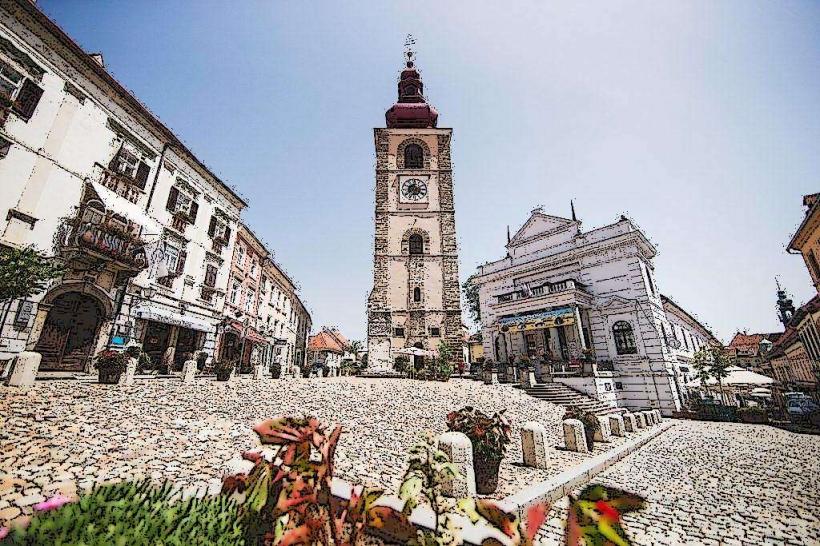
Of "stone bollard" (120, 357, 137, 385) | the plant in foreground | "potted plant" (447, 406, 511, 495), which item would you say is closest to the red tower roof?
"stone bollard" (120, 357, 137, 385)

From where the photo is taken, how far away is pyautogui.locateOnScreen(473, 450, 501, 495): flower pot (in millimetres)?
5395

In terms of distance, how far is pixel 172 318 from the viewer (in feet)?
54.7

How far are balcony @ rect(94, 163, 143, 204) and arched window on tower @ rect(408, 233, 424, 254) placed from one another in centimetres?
1743

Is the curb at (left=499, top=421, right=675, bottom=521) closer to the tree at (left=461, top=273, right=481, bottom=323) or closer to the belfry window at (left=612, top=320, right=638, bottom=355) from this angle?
the belfry window at (left=612, top=320, right=638, bottom=355)

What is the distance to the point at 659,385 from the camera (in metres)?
18.6

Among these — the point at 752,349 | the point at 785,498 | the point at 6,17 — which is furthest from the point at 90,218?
the point at 752,349

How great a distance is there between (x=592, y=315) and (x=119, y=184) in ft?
84.5

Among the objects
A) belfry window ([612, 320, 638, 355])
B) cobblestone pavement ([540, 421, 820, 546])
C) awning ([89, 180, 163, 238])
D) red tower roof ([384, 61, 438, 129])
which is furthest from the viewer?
red tower roof ([384, 61, 438, 129])

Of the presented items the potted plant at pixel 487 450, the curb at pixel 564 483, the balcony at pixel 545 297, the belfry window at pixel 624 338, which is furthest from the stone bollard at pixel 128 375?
the belfry window at pixel 624 338

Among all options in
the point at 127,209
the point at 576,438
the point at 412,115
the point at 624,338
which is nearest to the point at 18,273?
the point at 127,209

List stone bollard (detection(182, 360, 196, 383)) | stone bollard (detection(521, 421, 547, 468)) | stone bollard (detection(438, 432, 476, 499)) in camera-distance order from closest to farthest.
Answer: stone bollard (detection(438, 432, 476, 499)) < stone bollard (detection(521, 421, 547, 468)) < stone bollard (detection(182, 360, 196, 383))

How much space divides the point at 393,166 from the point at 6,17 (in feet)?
73.1

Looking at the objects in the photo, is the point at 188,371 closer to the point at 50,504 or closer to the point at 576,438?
the point at 576,438

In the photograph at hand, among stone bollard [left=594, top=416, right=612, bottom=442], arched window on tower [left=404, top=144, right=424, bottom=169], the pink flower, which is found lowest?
stone bollard [left=594, top=416, right=612, bottom=442]
